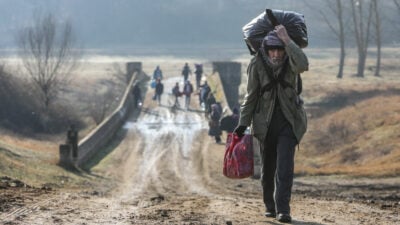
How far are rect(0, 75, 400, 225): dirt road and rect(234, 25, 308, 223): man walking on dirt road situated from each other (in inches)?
20.9

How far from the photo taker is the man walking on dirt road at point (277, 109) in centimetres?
863

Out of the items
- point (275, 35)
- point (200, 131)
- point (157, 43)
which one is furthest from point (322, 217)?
point (157, 43)

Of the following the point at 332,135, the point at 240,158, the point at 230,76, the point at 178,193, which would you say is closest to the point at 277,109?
the point at 240,158

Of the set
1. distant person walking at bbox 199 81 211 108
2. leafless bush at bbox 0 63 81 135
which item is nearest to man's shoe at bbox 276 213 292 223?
distant person walking at bbox 199 81 211 108

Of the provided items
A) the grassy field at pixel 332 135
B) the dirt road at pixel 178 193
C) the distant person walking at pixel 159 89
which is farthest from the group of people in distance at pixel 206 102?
the grassy field at pixel 332 135

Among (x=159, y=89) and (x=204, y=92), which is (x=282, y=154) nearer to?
(x=204, y=92)

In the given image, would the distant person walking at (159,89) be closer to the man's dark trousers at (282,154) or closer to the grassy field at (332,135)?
the grassy field at (332,135)

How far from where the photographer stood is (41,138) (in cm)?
4656

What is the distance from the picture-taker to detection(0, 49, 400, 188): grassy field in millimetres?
22366

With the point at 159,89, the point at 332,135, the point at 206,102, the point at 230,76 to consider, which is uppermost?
the point at 230,76

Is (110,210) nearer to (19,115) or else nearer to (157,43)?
(19,115)

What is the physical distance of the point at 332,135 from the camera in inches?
1555

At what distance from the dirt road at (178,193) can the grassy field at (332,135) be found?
6.01 ft

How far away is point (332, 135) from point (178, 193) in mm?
22337
